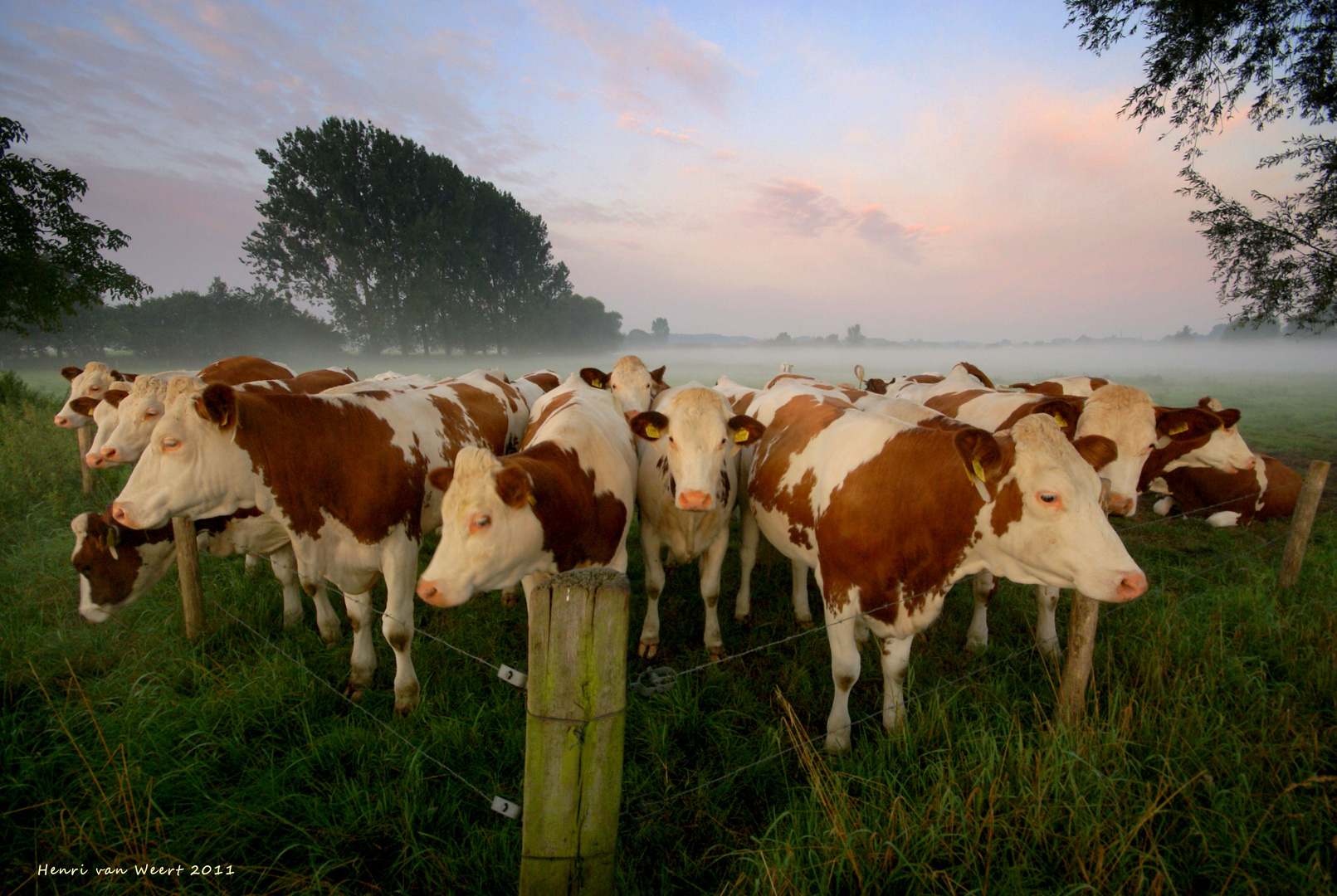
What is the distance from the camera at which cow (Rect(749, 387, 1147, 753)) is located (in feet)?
8.00

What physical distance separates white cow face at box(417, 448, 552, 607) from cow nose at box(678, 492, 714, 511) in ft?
3.43

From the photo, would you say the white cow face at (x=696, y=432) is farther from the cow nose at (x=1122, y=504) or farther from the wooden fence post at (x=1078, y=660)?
the cow nose at (x=1122, y=504)

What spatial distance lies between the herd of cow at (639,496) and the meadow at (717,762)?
368mm

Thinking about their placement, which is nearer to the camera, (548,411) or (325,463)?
(325,463)

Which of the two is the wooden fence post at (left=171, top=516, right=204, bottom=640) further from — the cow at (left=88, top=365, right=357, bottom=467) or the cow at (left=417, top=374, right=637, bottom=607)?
the cow at (left=417, top=374, right=637, bottom=607)

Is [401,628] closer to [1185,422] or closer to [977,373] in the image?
[1185,422]

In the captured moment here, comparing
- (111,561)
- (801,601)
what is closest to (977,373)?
(801,601)

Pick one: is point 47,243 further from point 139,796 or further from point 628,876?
point 628,876

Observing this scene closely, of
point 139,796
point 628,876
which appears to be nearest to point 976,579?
point 628,876

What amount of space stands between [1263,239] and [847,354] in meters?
77.5

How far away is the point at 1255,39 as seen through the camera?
795 centimetres

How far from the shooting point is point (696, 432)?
3.85m

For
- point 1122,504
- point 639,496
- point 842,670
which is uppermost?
point 1122,504

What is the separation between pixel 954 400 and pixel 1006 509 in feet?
11.5
